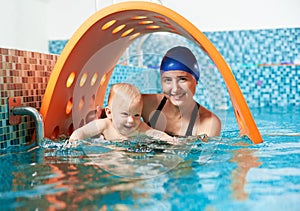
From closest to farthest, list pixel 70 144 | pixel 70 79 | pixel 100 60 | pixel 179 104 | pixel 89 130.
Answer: pixel 70 144, pixel 89 130, pixel 179 104, pixel 70 79, pixel 100 60

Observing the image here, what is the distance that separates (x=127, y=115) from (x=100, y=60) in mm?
632

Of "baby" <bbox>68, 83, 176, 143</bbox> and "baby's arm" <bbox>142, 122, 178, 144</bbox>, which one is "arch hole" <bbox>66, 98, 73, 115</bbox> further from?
"baby's arm" <bbox>142, 122, 178, 144</bbox>

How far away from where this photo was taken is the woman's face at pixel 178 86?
2.08 meters

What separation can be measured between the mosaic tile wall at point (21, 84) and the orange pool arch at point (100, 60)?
0.11 m

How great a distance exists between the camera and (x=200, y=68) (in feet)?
7.11

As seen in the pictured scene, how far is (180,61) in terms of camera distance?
2068 mm

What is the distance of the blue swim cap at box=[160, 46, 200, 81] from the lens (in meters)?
2.07

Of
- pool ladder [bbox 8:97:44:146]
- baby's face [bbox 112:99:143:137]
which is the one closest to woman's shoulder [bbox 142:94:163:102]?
baby's face [bbox 112:99:143:137]

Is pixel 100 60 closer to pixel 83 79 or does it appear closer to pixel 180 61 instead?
pixel 83 79

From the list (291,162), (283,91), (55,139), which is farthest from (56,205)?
(283,91)

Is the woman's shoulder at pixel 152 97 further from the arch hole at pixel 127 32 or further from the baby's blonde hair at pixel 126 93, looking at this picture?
the arch hole at pixel 127 32

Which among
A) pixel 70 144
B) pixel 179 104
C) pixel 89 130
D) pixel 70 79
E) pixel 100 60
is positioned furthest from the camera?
pixel 100 60

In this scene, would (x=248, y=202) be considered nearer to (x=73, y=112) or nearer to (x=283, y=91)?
(x=73, y=112)

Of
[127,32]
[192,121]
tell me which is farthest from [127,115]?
[127,32]
